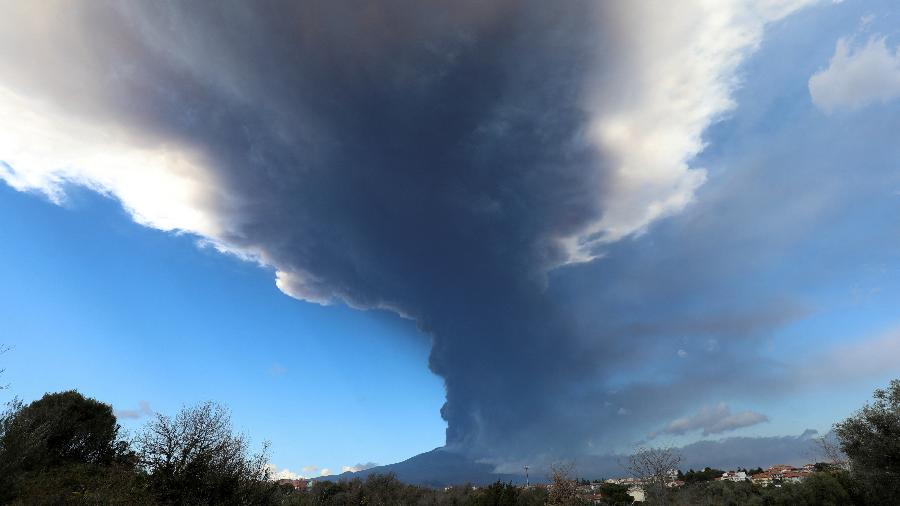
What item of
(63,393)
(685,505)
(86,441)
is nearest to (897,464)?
(685,505)

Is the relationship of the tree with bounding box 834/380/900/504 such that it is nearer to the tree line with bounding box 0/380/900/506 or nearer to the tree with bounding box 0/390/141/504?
the tree line with bounding box 0/380/900/506

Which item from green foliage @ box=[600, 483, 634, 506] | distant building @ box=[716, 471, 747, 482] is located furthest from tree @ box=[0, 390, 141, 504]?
distant building @ box=[716, 471, 747, 482]

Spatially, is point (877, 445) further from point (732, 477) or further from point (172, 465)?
point (732, 477)

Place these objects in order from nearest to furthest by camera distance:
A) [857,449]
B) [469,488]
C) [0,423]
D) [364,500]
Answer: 1. [0,423]
2. [857,449]
3. [364,500]
4. [469,488]

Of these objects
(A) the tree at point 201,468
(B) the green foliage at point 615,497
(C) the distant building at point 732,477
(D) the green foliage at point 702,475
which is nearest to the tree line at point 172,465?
(A) the tree at point 201,468

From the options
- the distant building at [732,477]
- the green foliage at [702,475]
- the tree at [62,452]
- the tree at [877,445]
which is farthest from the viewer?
the green foliage at [702,475]

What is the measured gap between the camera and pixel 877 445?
33562mm

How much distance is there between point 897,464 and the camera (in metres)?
32.8

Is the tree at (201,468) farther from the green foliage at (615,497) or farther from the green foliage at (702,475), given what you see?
the green foliage at (702,475)

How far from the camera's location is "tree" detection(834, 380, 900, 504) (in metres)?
32.9

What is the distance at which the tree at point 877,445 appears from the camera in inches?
1297

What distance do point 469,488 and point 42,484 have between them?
73.5 m

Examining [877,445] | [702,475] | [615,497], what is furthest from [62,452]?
[702,475]

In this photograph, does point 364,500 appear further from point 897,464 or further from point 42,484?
point 897,464
